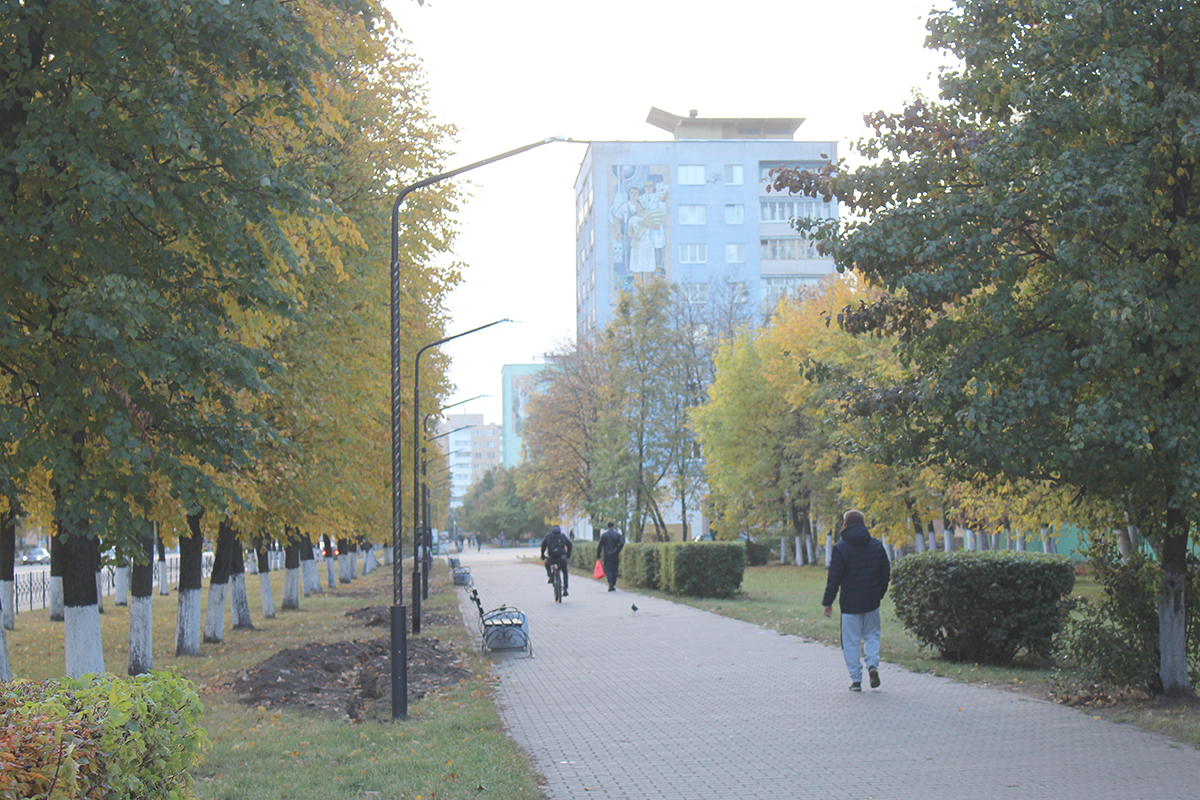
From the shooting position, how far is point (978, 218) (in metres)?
9.79

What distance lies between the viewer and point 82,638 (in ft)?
35.4

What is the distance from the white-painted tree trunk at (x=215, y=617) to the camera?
2006cm

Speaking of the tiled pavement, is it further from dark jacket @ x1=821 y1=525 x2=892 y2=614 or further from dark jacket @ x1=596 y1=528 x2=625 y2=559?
dark jacket @ x1=596 y1=528 x2=625 y2=559

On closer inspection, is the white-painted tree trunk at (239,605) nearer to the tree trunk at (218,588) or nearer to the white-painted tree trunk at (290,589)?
the tree trunk at (218,588)

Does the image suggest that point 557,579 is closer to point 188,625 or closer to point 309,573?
point 188,625

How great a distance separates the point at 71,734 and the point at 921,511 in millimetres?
29944

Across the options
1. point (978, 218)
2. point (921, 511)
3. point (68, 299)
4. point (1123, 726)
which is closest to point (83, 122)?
point (68, 299)

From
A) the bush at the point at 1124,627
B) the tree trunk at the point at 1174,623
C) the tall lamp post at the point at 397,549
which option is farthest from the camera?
the tall lamp post at the point at 397,549

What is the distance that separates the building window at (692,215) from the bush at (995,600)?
246ft

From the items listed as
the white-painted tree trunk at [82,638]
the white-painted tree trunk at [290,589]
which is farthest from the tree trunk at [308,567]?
the white-painted tree trunk at [82,638]

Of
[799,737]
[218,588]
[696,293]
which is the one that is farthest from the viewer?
[696,293]

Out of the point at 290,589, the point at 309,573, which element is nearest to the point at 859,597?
the point at 290,589

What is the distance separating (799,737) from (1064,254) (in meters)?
4.81

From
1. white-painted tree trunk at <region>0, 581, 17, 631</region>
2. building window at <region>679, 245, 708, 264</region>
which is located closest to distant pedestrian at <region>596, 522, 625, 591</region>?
white-painted tree trunk at <region>0, 581, 17, 631</region>
